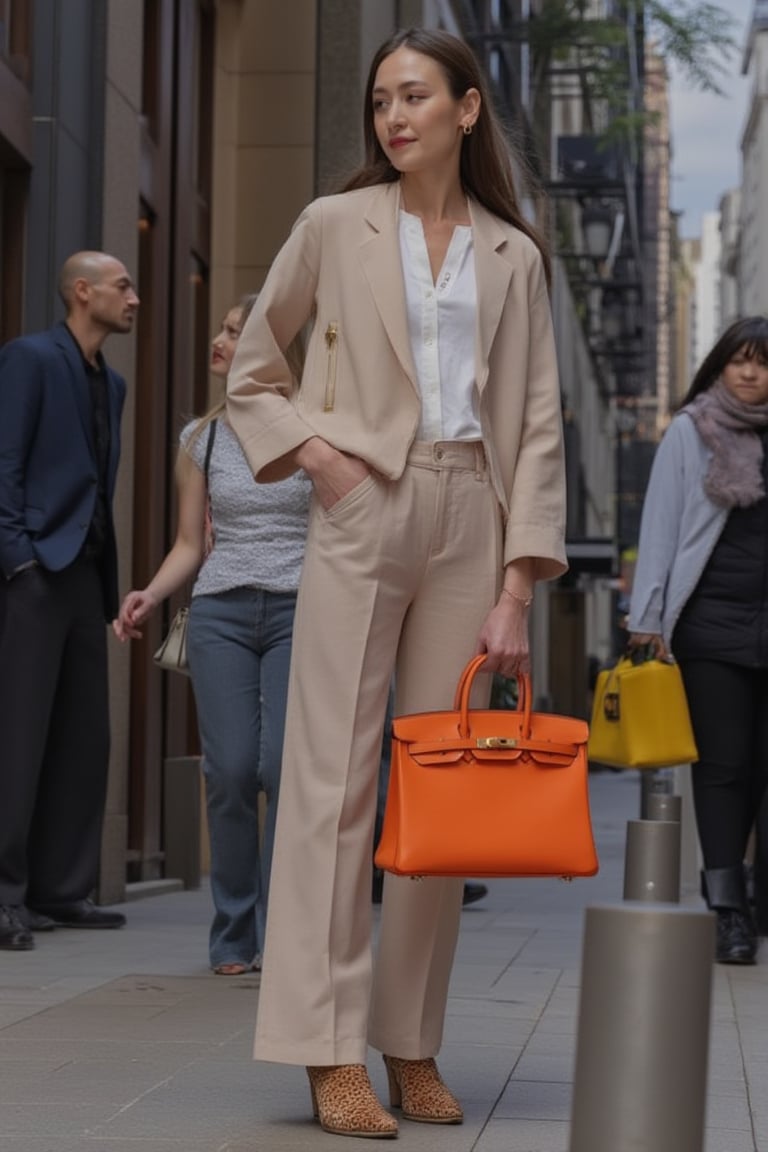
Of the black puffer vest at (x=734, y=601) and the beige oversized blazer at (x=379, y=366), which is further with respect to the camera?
the black puffer vest at (x=734, y=601)

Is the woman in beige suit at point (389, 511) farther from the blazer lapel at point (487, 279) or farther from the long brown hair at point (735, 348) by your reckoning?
the long brown hair at point (735, 348)

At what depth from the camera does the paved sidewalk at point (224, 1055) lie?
4.23m

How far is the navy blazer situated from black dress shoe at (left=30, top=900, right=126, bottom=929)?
133 cm

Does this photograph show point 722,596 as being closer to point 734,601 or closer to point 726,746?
point 734,601

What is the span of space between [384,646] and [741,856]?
356 cm

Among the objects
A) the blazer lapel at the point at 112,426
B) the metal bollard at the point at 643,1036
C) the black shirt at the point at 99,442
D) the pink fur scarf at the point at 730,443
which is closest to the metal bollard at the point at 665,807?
the pink fur scarf at the point at 730,443

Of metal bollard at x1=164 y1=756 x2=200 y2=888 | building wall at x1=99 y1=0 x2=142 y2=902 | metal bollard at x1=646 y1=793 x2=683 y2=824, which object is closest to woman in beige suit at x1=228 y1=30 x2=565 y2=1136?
metal bollard at x1=646 y1=793 x2=683 y2=824

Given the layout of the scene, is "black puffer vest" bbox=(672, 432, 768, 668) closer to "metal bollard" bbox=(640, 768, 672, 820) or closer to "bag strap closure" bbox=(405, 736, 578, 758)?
"metal bollard" bbox=(640, 768, 672, 820)

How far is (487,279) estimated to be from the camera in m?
4.49

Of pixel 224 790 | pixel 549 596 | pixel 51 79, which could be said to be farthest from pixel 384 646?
pixel 549 596

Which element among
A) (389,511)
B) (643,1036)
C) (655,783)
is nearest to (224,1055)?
(389,511)

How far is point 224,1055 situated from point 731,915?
2.78 m

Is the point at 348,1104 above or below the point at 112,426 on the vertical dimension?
below

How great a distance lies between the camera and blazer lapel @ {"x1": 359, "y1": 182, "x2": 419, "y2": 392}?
4359 mm
